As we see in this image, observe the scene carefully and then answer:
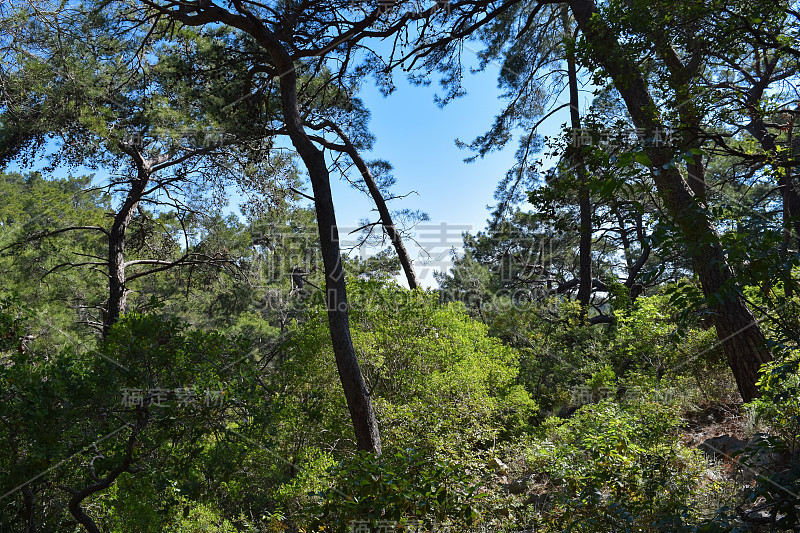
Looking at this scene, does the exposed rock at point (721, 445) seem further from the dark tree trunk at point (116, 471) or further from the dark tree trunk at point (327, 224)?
the dark tree trunk at point (116, 471)

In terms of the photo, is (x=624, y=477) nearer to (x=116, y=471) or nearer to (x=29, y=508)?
(x=116, y=471)

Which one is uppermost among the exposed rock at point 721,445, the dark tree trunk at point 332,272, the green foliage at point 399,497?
the dark tree trunk at point 332,272

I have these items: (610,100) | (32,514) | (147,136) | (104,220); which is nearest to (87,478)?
(32,514)

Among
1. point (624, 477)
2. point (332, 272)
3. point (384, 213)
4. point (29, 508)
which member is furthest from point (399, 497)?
point (384, 213)

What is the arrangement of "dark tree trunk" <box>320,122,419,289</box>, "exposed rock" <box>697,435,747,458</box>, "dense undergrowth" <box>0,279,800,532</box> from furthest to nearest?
"dark tree trunk" <box>320,122,419,289</box> → "exposed rock" <box>697,435,747,458</box> → "dense undergrowth" <box>0,279,800,532</box>

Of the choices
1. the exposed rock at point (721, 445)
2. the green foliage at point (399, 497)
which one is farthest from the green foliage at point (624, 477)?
the green foliage at point (399, 497)

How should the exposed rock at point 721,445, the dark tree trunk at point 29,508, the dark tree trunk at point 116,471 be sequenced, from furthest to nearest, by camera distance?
the exposed rock at point 721,445 < the dark tree trunk at point 116,471 < the dark tree trunk at point 29,508

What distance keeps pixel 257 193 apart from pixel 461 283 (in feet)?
39.3

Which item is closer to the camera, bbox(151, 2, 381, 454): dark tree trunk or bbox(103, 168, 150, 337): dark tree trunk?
bbox(151, 2, 381, 454): dark tree trunk

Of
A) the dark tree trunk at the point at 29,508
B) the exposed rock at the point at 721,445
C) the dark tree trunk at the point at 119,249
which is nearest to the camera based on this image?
the dark tree trunk at the point at 29,508

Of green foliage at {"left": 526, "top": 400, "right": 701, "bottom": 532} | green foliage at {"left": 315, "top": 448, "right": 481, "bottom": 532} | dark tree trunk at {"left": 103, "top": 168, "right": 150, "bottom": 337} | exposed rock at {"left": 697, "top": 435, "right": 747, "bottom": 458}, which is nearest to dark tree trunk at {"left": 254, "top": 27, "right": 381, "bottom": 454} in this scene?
green foliage at {"left": 526, "top": 400, "right": 701, "bottom": 532}

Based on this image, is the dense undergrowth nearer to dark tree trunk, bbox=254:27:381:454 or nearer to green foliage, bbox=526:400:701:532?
green foliage, bbox=526:400:701:532

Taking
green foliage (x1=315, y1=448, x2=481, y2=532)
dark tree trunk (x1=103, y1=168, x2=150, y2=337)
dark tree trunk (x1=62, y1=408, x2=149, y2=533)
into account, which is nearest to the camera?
green foliage (x1=315, y1=448, x2=481, y2=532)

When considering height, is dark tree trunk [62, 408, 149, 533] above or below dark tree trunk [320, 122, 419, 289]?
below
